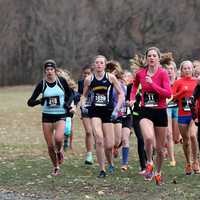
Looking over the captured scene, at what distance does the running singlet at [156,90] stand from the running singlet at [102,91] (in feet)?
3.29

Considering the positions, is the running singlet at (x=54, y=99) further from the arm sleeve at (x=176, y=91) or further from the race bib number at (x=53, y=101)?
the arm sleeve at (x=176, y=91)

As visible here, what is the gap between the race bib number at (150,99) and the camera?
10.2 meters

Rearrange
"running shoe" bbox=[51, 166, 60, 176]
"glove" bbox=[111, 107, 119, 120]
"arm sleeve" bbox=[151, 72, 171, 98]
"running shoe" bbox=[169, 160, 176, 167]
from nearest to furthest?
1. "arm sleeve" bbox=[151, 72, 171, 98]
2. "glove" bbox=[111, 107, 119, 120]
3. "running shoe" bbox=[51, 166, 60, 176]
4. "running shoe" bbox=[169, 160, 176, 167]

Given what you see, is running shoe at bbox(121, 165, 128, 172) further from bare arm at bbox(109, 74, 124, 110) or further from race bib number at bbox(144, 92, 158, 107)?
race bib number at bbox(144, 92, 158, 107)

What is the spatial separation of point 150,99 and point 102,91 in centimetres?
124

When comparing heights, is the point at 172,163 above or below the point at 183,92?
below

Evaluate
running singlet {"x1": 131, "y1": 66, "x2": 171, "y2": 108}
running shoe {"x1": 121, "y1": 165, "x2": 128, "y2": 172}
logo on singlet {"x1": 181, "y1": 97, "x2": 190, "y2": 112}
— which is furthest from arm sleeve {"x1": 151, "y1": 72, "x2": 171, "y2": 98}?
running shoe {"x1": 121, "y1": 165, "x2": 128, "y2": 172}

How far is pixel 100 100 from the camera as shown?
1121cm

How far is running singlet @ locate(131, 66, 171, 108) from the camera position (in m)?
10.0

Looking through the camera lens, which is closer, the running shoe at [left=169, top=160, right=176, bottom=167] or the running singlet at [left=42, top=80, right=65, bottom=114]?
the running singlet at [left=42, top=80, right=65, bottom=114]

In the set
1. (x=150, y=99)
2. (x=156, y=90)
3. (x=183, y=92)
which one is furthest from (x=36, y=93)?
(x=183, y=92)

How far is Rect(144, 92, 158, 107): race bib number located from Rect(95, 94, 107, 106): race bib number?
1113mm

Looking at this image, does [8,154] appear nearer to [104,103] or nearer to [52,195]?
[104,103]

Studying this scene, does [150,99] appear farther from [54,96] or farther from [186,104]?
[54,96]
